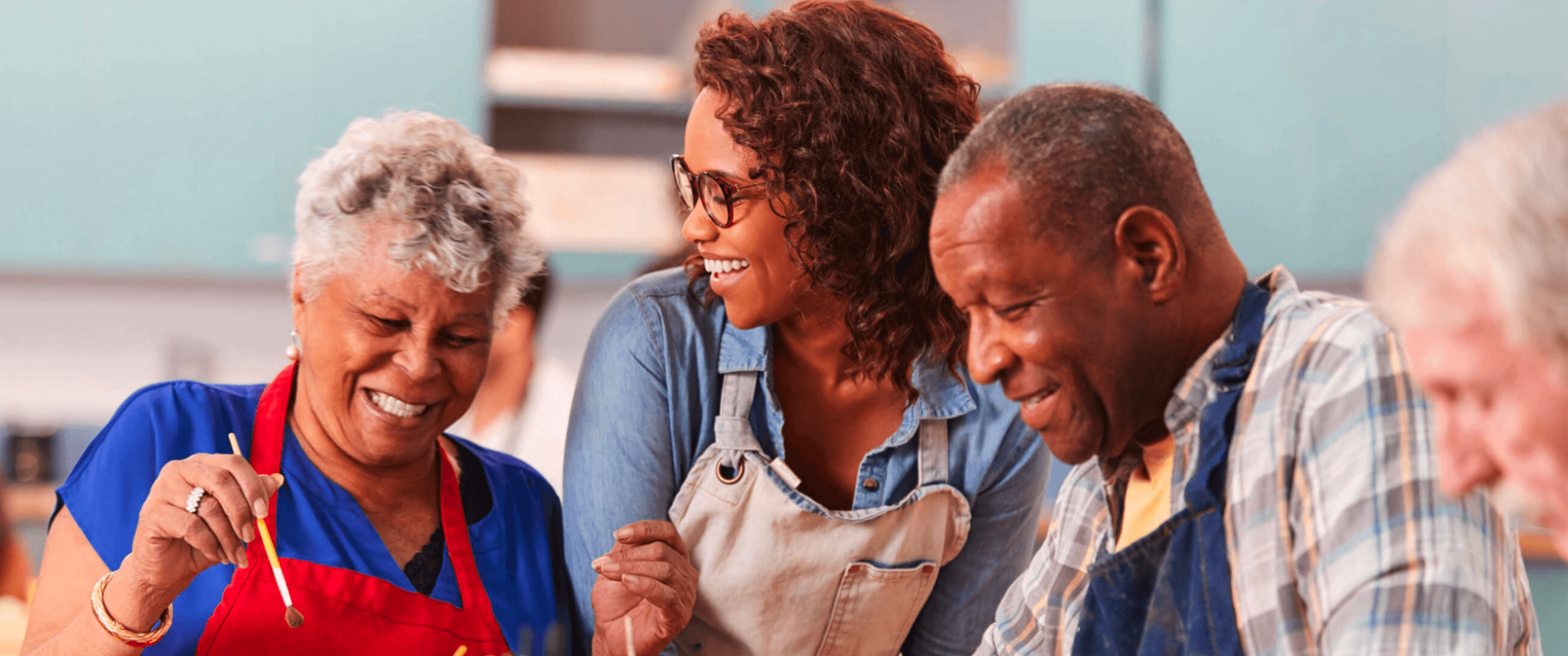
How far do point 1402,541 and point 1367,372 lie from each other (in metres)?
0.12

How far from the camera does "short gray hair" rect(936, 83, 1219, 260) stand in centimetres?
98

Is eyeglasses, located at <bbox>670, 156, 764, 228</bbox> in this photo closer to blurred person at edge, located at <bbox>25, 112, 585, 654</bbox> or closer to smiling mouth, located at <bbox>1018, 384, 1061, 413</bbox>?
blurred person at edge, located at <bbox>25, 112, 585, 654</bbox>

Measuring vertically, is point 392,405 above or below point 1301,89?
below

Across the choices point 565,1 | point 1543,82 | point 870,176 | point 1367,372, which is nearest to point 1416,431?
point 1367,372

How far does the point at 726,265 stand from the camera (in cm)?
142

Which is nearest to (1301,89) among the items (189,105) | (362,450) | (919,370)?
(919,370)

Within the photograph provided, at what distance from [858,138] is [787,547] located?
0.49 m

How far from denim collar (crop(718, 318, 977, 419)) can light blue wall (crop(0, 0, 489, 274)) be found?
2.26 meters

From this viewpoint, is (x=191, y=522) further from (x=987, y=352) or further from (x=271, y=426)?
(x=987, y=352)

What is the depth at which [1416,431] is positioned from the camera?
2.83 feet

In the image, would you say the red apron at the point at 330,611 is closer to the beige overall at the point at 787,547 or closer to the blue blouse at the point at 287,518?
the blue blouse at the point at 287,518

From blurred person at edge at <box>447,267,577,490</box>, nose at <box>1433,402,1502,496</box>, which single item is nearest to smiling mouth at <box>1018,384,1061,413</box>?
nose at <box>1433,402,1502,496</box>

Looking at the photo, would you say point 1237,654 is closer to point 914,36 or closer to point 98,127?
point 914,36

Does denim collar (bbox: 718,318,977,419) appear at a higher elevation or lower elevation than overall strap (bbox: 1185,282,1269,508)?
lower
